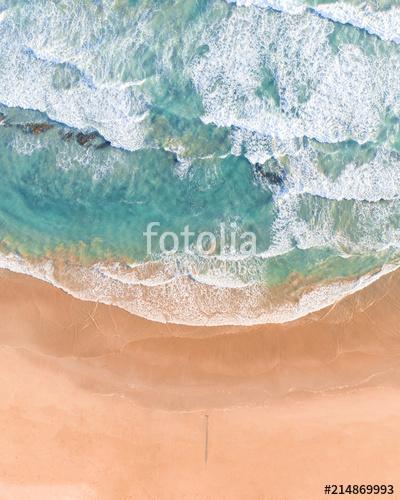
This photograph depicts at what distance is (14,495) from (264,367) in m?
4.60

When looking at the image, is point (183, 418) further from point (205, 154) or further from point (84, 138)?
point (84, 138)

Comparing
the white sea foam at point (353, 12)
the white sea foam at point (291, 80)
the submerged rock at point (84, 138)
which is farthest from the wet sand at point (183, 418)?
the white sea foam at point (353, 12)

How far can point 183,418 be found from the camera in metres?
11.5

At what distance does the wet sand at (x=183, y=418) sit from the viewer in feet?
37.7

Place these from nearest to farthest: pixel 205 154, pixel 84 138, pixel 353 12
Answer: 1. pixel 353 12
2. pixel 205 154
3. pixel 84 138

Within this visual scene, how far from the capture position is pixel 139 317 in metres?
11.5

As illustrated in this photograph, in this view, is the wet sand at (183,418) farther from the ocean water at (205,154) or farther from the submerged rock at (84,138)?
the submerged rock at (84,138)

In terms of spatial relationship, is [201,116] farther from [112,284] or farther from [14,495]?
[14,495]

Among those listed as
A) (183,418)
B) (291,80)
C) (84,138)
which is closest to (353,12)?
(291,80)

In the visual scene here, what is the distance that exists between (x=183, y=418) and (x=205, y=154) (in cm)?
433

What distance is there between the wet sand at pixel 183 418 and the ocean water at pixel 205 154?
428 millimetres

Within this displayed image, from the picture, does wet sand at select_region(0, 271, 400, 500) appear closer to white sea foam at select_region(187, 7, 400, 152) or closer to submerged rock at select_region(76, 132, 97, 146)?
submerged rock at select_region(76, 132, 97, 146)

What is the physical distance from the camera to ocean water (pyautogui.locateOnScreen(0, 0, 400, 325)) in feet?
37.0

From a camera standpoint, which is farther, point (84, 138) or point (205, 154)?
point (84, 138)
